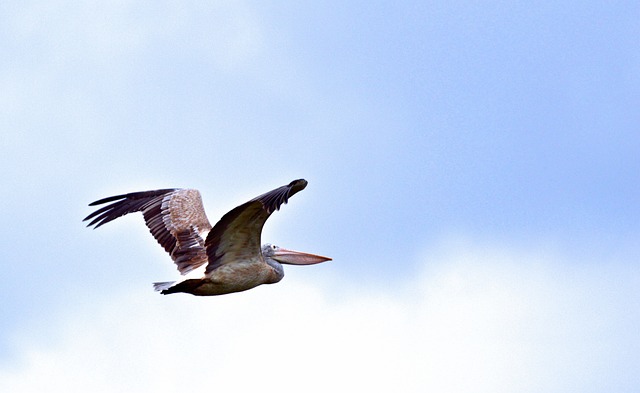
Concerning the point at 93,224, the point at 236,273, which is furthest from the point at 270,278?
the point at 93,224

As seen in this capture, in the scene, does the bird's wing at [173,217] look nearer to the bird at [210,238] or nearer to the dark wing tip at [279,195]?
the bird at [210,238]

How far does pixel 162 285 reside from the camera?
59.9 ft

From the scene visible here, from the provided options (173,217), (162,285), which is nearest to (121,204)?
(173,217)

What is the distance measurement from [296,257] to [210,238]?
3855mm

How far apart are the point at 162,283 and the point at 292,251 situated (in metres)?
3.36

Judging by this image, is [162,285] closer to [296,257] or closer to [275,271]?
[275,271]

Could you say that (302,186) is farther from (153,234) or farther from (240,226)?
(153,234)

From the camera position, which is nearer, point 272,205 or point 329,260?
point 272,205

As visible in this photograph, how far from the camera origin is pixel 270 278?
18953 mm

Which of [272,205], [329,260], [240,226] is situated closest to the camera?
[272,205]

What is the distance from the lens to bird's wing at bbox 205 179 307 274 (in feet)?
52.3

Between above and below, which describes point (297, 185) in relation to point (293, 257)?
below

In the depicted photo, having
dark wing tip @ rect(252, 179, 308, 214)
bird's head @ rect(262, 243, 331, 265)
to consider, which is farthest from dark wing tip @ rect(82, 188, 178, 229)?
dark wing tip @ rect(252, 179, 308, 214)

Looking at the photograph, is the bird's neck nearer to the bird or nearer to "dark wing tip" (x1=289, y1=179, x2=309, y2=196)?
the bird
